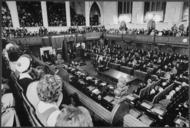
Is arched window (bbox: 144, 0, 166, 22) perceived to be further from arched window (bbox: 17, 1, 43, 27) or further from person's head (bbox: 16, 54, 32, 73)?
person's head (bbox: 16, 54, 32, 73)

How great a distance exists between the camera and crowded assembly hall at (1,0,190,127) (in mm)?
1621

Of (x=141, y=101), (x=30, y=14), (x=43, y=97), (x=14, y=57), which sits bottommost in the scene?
(x=141, y=101)

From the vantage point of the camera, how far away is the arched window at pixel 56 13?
15.4 m

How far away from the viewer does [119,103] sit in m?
1.69

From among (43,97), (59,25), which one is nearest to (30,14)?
(59,25)

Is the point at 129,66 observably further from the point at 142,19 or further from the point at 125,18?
the point at 125,18

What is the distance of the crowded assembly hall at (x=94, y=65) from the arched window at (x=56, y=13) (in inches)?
4.4

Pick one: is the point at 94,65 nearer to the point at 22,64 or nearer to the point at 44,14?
the point at 44,14

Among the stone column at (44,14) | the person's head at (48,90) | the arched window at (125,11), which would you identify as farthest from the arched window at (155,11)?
the person's head at (48,90)

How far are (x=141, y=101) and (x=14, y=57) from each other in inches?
204

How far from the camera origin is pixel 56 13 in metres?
16.0

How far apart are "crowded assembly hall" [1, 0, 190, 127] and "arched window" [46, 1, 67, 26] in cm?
11

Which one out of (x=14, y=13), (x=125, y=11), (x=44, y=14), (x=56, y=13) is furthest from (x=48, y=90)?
(x=125, y=11)

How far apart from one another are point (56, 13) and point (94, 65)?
8.51m
